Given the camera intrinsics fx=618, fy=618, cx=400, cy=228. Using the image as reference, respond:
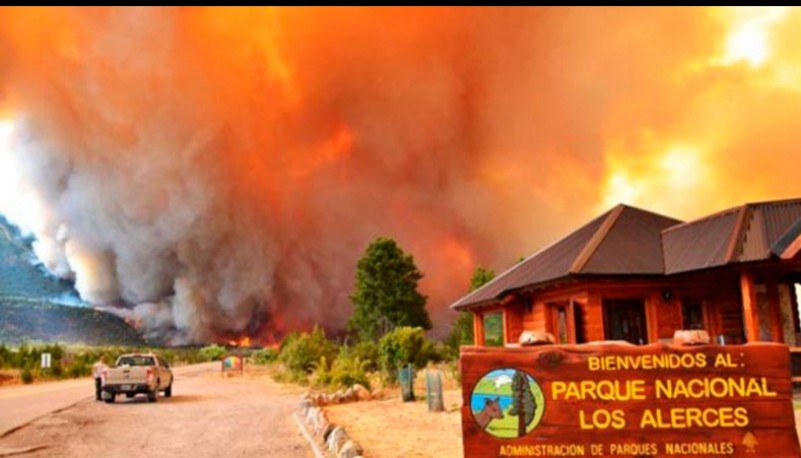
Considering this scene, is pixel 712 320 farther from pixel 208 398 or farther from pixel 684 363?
pixel 208 398

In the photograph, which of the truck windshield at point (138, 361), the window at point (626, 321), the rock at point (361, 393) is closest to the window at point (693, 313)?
the window at point (626, 321)

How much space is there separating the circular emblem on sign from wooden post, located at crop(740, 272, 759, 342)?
11.6 meters

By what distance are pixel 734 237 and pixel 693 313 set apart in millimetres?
3237

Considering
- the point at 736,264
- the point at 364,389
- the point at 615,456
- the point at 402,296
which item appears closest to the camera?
the point at 615,456

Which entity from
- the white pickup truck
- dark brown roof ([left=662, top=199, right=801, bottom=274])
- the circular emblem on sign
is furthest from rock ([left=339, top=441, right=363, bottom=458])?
the white pickup truck

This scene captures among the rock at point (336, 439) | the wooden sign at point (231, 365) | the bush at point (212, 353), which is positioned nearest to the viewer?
the rock at point (336, 439)

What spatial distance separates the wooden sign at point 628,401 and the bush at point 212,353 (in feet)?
314

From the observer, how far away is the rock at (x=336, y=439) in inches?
403

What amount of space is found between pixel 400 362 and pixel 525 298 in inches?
277

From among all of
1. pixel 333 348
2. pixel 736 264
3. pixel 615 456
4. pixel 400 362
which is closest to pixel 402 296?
pixel 333 348

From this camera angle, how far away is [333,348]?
36375 mm

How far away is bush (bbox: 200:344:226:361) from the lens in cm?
9662

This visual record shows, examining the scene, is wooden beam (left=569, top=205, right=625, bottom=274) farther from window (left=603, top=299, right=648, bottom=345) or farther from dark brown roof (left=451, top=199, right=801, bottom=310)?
window (left=603, top=299, right=648, bottom=345)

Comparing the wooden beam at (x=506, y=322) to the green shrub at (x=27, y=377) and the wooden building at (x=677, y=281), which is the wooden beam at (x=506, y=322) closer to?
the wooden building at (x=677, y=281)
